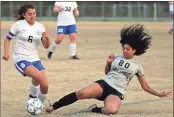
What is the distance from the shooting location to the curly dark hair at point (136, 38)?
867cm

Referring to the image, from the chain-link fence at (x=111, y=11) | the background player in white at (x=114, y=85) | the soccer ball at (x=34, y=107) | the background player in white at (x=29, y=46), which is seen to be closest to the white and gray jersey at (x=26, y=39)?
the background player in white at (x=29, y=46)

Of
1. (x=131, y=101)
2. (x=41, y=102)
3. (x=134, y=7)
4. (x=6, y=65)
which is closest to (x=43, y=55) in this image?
(x=6, y=65)

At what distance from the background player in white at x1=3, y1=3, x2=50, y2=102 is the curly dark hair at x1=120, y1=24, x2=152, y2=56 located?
127 centimetres

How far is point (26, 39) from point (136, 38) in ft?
5.78

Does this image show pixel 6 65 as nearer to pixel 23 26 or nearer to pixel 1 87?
pixel 1 87

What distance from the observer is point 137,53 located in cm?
878

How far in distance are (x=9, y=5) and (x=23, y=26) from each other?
148 ft

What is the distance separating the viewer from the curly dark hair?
8.67 m

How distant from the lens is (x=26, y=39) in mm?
8867

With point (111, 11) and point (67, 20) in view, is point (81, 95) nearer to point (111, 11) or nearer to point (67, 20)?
point (67, 20)

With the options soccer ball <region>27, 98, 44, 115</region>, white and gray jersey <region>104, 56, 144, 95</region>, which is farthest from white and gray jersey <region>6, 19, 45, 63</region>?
white and gray jersey <region>104, 56, 144, 95</region>

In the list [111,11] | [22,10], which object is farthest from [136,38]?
[111,11]

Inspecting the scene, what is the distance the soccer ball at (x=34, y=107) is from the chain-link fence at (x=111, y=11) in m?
44.1

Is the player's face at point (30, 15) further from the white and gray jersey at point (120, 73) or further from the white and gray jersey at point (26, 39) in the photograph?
the white and gray jersey at point (120, 73)
